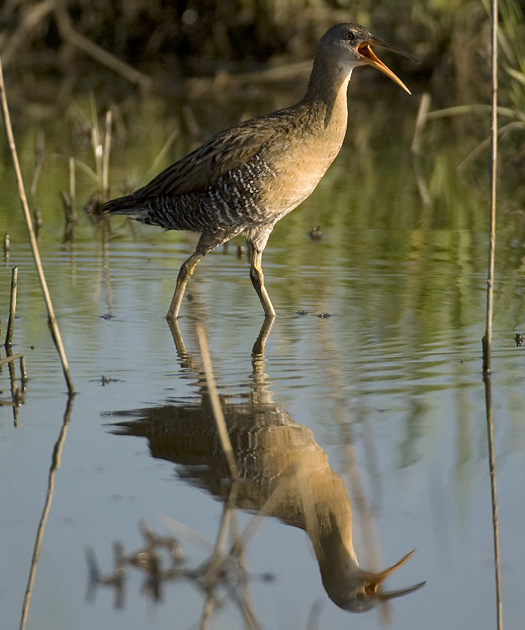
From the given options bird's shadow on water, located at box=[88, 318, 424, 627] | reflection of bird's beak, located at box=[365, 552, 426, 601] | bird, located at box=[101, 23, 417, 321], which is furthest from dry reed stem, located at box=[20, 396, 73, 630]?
bird, located at box=[101, 23, 417, 321]

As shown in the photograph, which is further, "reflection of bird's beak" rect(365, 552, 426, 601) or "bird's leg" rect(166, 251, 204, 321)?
"bird's leg" rect(166, 251, 204, 321)

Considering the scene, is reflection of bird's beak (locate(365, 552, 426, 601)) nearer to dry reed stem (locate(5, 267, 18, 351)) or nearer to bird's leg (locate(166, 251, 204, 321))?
dry reed stem (locate(5, 267, 18, 351))

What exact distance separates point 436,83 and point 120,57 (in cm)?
549

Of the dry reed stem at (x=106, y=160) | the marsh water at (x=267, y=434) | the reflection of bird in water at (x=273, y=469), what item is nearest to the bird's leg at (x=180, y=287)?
the marsh water at (x=267, y=434)

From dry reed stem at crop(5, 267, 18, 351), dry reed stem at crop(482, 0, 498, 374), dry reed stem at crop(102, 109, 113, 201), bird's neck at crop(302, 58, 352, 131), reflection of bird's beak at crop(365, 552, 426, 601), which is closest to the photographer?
reflection of bird's beak at crop(365, 552, 426, 601)

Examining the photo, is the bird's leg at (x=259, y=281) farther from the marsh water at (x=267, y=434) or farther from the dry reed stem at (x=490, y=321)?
the dry reed stem at (x=490, y=321)

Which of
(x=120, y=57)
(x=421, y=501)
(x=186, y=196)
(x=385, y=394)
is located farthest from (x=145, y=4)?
(x=421, y=501)

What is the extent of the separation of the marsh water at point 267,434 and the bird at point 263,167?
18.3 inches

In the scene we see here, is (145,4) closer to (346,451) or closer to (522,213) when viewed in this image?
(522,213)

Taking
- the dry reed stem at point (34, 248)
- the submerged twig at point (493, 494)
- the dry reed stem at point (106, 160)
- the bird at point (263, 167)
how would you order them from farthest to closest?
the dry reed stem at point (106, 160) → the bird at point (263, 167) → the dry reed stem at point (34, 248) → the submerged twig at point (493, 494)

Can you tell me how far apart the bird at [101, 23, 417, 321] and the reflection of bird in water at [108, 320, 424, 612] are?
4.95 feet

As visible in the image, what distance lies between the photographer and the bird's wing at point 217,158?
6.67m

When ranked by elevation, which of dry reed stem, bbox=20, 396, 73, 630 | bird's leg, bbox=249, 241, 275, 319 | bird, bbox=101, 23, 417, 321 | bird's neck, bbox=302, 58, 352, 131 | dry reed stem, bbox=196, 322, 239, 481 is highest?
bird's neck, bbox=302, 58, 352, 131

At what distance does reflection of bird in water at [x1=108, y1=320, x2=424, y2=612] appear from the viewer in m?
3.69
